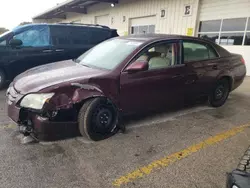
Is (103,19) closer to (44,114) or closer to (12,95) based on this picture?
(12,95)

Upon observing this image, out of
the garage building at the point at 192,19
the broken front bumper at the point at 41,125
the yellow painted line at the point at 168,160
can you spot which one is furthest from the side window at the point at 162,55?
the garage building at the point at 192,19

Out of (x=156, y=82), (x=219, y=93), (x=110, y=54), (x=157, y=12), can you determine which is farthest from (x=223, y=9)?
(x=110, y=54)

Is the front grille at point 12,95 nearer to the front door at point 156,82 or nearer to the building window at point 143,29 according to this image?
the front door at point 156,82

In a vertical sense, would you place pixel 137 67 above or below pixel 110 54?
below

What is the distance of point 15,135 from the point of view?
309 cm

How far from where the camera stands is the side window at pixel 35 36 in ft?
18.5

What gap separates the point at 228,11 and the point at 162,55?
6638 mm

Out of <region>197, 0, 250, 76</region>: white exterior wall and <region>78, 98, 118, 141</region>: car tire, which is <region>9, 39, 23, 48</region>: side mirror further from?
<region>197, 0, 250, 76</region>: white exterior wall

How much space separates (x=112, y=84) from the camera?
3.00 metres

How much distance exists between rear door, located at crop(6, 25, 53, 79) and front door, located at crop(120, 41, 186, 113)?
11.6ft

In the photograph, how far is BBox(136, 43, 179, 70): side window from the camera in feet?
11.6

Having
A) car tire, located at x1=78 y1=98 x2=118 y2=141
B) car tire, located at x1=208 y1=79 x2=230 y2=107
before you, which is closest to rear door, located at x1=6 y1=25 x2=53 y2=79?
car tire, located at x1=78 y1=98 x2=118 y2=141

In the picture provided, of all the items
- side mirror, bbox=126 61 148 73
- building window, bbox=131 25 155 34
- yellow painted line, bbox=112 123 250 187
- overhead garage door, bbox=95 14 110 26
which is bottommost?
yellow painted line, bbox=112 123 250 187

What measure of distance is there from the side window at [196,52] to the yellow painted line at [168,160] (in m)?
1.47
